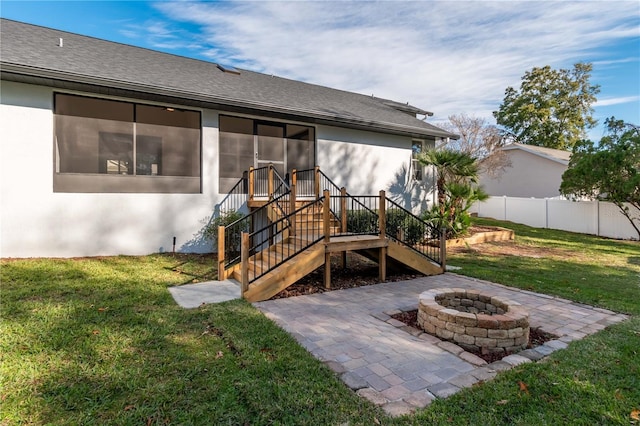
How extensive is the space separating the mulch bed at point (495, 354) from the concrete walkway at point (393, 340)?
11 cm

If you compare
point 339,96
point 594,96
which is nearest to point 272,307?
point 339,96

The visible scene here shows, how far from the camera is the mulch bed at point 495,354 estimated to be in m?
3.51

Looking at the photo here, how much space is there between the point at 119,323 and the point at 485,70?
49.0 ft

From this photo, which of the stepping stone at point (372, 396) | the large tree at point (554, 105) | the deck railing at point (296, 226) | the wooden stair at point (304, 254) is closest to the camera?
the stepping stone at point (372, 396)

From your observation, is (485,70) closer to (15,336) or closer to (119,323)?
(119,323)

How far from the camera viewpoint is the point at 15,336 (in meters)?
3.53

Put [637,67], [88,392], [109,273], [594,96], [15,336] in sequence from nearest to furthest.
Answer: [88,392] → [15,336] → [109,273] → [637,67] → [594,96]

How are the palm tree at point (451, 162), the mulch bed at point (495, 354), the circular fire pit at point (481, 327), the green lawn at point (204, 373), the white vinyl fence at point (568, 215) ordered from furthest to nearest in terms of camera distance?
the white vinyl fence at point (568, 215), the palm tree at point (451, 162), the circular fire pit at point (481, 327), the mulch bed at point (495, 354), the green lawn at point (204, 373)

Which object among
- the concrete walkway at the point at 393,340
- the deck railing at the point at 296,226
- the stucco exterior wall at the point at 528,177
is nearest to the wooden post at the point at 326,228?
the deck railing at the point at 296,226

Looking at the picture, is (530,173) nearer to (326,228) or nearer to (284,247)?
(326,228)

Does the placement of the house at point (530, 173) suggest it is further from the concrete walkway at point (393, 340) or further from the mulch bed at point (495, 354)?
the mulch bed at point (495, 354)

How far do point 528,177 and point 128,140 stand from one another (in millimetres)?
23373

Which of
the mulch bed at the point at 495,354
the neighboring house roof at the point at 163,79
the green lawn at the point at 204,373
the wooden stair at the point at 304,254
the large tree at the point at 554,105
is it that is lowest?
the mulch bed at the point at 495,354

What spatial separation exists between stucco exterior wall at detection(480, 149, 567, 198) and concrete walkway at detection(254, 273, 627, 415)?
18.6 m
